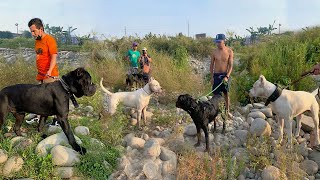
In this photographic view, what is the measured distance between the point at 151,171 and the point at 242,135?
222cm

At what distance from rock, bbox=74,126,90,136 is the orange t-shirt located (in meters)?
0.98

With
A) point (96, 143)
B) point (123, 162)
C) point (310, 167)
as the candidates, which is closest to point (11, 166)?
point (96, 143)

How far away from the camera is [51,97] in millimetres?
4965

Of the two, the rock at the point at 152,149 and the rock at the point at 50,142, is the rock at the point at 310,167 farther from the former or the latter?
the rock at the point at 50,142

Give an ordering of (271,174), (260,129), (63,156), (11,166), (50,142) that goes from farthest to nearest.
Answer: (260,129) → (50,142) → (271,174) → (63,156) → (11,166)

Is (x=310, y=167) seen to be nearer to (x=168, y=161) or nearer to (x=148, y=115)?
(x=168, y=161)

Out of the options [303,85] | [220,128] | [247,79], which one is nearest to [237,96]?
[247,79]

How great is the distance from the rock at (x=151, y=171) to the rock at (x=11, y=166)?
66.0 inches

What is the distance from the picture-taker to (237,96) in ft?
28.3

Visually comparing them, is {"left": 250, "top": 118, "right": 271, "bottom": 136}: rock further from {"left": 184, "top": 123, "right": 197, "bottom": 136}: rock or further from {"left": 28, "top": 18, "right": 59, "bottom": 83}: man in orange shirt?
{"left": 28, "top": 18, "right": 59, "bottom": 83}: man in orange shirt

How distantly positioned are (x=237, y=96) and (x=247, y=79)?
90 centimetres

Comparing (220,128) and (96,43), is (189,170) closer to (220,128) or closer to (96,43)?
(220,128)

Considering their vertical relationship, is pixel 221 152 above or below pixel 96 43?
below

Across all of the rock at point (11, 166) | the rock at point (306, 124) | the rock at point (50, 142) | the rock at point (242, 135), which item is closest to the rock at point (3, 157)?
the rock at point (11, 166)
